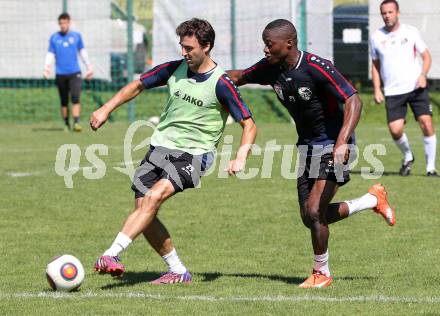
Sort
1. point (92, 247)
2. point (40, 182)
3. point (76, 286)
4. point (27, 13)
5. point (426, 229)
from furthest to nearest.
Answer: point (27, 13), point (40, 182), point (426, 229), point (92, 247), point (76, 286)

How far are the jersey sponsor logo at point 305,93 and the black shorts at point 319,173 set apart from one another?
44cm

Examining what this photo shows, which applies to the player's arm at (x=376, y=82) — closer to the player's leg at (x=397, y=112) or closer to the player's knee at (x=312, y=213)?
the player's leg at (x=397, y=112)

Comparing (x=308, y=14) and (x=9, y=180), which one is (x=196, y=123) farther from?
(x=308, y=14)

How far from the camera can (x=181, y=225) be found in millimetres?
10680

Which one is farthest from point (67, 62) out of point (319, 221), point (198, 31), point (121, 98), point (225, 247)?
point (319, 221)

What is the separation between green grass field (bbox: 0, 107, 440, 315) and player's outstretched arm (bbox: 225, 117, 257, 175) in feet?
2.87

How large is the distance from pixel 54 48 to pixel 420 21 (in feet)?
27.6

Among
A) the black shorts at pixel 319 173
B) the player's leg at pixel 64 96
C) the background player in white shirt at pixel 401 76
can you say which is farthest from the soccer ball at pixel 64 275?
the player's leg at pixel 64 96

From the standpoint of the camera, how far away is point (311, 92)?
293 inches

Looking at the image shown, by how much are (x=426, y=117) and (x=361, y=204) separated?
607 cm

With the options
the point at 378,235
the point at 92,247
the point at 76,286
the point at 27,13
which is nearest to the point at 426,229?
the point at 378,235

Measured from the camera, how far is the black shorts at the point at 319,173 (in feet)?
Answer: 25.0

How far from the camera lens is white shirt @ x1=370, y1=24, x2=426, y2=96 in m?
14.0

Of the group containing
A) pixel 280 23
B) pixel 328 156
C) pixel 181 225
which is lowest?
pixel 181 225
